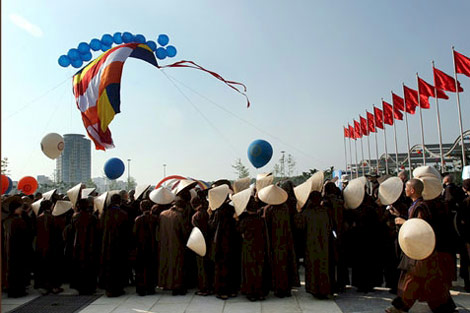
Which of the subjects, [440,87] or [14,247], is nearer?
[14,247]

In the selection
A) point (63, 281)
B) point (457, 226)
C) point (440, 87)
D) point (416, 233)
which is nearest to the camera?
point (416, 233)

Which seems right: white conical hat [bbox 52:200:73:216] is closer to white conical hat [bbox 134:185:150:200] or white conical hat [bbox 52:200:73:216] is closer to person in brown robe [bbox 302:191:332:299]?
white conical hat [bbox 134:185:150:200]

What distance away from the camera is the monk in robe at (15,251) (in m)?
6.44

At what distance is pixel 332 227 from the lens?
6102 millimetres

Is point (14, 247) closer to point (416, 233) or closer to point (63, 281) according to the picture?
point (63, 281)

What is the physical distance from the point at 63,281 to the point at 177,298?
2687 mm

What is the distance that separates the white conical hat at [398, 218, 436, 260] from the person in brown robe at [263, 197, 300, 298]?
1866 mm

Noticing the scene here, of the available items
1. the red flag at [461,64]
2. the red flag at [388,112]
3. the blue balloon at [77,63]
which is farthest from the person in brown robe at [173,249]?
the red flag at [388,112]

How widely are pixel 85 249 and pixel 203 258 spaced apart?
2096 mm

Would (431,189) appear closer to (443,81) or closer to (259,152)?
(259,152)

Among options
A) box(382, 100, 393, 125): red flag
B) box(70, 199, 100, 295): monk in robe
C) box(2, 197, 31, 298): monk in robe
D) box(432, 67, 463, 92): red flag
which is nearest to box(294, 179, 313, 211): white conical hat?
box(70, 199, 100, 295): monk in robe

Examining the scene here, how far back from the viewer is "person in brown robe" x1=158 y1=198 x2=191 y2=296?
636 cm

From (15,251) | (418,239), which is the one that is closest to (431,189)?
(418,239)

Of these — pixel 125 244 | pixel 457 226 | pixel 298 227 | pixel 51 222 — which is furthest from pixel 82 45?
pixel 457 226
